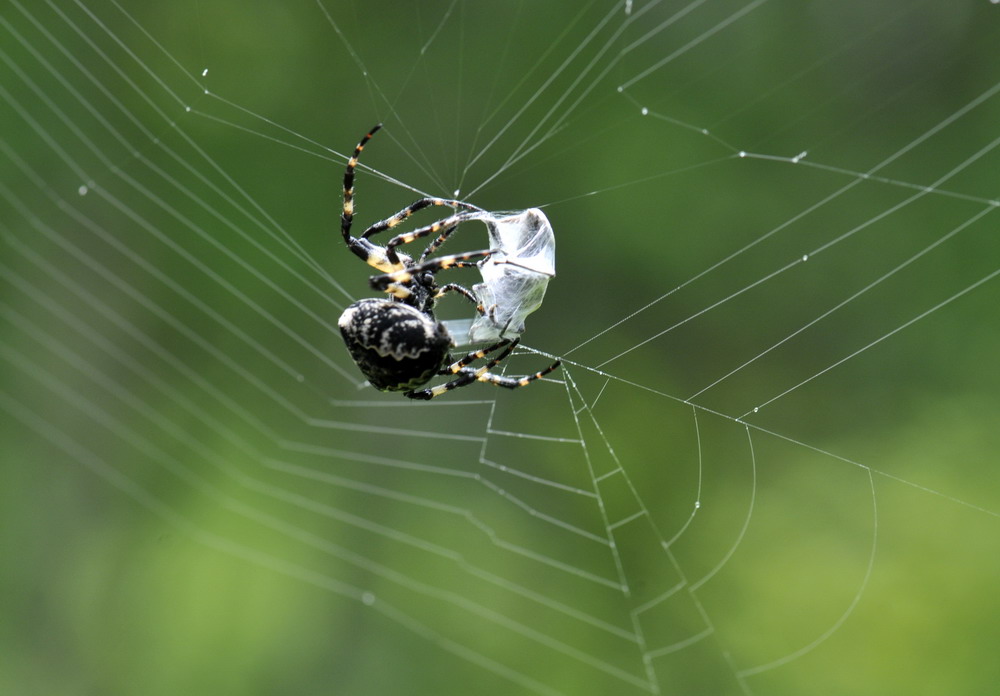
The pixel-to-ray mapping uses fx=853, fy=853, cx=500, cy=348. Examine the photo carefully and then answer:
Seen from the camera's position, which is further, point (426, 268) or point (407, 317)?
point (407, 317)

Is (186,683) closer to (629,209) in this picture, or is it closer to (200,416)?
(200,416)

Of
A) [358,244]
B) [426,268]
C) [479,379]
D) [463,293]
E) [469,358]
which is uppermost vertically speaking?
[358,244]

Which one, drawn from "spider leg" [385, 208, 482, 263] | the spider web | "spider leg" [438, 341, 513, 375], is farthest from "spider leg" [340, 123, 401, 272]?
the spider web

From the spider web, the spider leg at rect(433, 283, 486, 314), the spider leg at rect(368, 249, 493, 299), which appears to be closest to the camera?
the spider leg at rect(368, 249, 493, 299)

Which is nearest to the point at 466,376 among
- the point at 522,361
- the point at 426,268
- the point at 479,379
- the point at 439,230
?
the point at 479,379

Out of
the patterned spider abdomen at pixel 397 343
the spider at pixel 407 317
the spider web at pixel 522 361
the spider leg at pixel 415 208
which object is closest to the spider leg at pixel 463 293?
the spider at pixel 407 317

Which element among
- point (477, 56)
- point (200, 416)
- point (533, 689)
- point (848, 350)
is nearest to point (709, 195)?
point (848, 350)

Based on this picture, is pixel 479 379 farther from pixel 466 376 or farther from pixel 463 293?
pixel 463 293

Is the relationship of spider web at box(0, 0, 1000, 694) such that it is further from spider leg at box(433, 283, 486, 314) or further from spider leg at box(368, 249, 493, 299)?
spider leg at box(368, 249, 493, 299)
